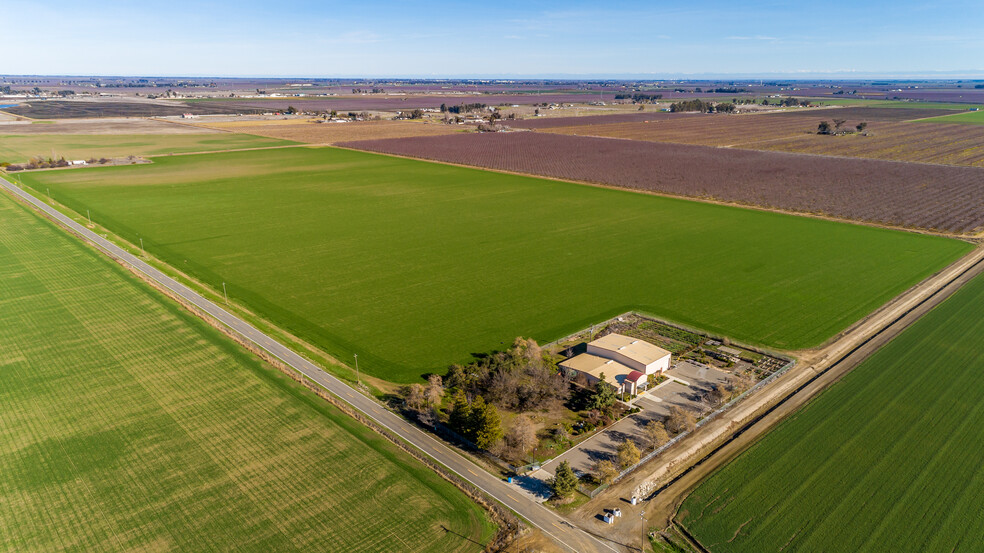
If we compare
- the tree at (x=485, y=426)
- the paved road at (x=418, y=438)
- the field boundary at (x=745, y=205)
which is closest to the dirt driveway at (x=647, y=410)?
the paved road at (x=418, y=438)

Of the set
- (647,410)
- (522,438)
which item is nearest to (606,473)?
(522,438)

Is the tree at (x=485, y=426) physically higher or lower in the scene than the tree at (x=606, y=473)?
higher

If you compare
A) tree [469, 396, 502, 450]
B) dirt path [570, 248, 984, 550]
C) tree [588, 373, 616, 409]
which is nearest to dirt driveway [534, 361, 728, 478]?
tree [588, 373, 616, 409]

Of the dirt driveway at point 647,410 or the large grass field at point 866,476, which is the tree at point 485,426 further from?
the large grass field at point 866,476

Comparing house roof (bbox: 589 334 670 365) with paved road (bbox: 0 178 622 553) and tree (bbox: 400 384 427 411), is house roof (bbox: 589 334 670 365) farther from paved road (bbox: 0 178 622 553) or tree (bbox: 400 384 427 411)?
paved road (bbox: 0 178 622 553)

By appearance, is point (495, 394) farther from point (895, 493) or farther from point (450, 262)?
point (450, 262)

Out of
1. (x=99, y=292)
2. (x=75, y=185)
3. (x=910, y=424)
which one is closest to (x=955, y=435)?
(x=910, y=424)
